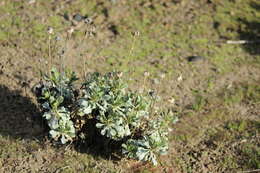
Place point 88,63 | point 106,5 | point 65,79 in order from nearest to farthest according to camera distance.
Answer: point 65,79 → point 88,63 → point 106,5

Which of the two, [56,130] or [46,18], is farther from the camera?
[46,18]

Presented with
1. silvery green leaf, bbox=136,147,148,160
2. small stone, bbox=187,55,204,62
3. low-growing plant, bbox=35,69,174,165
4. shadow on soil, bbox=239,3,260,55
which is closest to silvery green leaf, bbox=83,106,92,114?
low-growing plant, bbox=35,69,174,165

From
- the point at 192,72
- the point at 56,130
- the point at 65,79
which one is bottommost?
the point at 192,72

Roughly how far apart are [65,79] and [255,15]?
19.1 ft

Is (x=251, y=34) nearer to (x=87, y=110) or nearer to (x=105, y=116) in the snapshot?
(x=105, y=116)

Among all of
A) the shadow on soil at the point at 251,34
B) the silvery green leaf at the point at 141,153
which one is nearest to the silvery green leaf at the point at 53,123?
the silvery green leaf at the point at 141,153

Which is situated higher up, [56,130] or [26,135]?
[56,130]

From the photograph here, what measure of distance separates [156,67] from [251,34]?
258cm

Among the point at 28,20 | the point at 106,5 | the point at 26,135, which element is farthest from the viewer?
the point at 106,5

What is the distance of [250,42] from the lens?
28.2 ft

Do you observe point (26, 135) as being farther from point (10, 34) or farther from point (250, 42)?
point (250, 42)

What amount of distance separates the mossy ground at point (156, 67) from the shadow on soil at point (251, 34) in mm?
23

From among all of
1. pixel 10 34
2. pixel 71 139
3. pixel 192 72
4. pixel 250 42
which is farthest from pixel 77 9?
pixel 71 139

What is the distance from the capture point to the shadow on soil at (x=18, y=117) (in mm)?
5500
